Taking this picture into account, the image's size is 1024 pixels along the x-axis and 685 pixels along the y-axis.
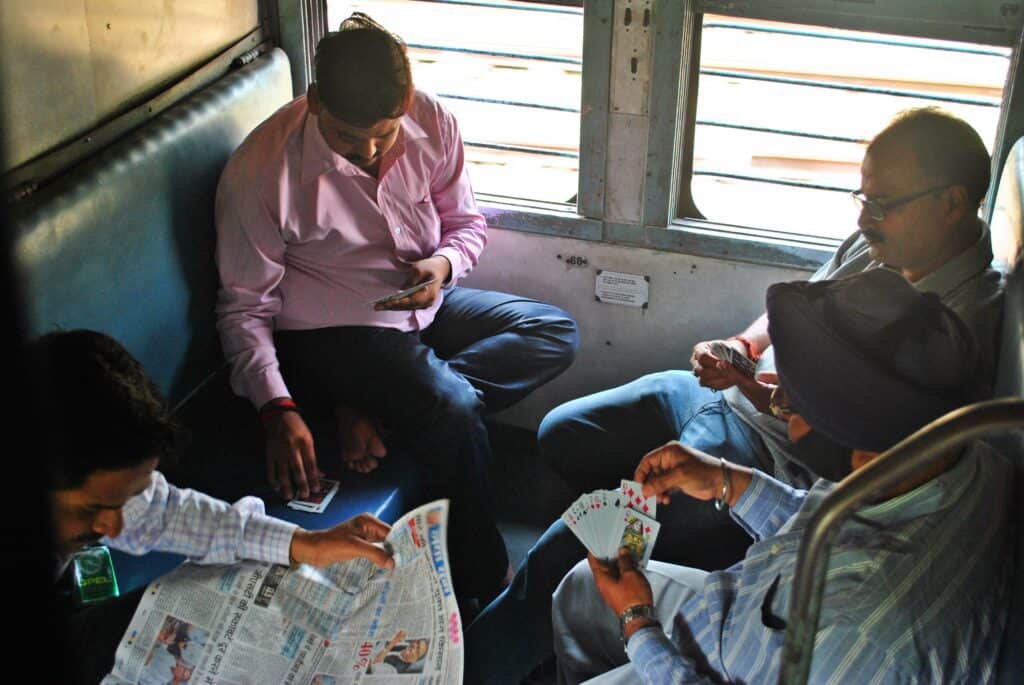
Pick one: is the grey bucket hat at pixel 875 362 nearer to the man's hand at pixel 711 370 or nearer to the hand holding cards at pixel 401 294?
the man's hand at pixel 711 370

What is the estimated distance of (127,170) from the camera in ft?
9.04

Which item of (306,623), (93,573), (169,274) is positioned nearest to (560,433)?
(306,623)

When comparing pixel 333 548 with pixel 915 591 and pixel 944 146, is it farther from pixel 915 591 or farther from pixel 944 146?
pixel 944 146

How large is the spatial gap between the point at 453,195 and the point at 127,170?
0.99 m

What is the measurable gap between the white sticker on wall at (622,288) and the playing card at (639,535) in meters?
1.44

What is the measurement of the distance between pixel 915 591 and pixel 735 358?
126 cm

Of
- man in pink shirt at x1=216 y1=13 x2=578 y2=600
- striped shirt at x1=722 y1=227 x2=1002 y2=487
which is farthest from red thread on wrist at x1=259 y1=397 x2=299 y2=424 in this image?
striped shirt at x1=722 y1=227 x2=1002 y2=487

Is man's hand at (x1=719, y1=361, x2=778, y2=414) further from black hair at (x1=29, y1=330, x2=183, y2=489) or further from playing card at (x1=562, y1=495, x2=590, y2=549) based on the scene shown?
black hair at (x1=29, y1=330, x2=183, y2=489)

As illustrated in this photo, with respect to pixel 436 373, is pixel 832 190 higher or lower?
higher

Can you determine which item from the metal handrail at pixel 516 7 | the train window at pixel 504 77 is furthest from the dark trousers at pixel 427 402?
the metal handrail at pixel 516 7

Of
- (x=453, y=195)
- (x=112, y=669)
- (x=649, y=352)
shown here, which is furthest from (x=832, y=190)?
(x=112, y=669)

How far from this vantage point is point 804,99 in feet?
12.1

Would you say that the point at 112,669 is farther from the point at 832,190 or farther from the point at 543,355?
the point at 832,190

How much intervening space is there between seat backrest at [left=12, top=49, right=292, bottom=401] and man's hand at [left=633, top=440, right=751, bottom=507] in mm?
1370
